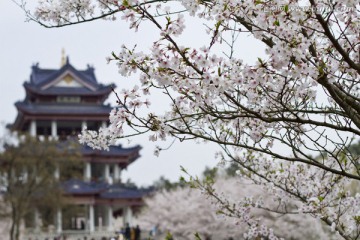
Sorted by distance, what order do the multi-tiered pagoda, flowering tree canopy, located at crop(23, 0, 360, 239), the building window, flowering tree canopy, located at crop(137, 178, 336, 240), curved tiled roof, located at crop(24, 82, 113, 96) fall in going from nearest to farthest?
1. flowering tree canopy, located at crop(23, 0, 360, 239)
2. flowering tree canopy, located at crop(137, 178, 336, 240)
3. the multi-tiered pagoda
4. curved tiled roof, located at crop(24, 82, 113, 96)
5. the building window

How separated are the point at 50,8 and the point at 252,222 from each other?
3.37 metres

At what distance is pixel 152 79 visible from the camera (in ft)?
14.5

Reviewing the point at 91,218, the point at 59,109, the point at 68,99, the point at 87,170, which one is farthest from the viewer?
the point at 68,99

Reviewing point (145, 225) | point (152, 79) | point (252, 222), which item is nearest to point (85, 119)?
point (145, 225)

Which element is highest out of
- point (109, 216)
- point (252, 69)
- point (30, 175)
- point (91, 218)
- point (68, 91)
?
point (68, 91)

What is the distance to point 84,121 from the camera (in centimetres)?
4447

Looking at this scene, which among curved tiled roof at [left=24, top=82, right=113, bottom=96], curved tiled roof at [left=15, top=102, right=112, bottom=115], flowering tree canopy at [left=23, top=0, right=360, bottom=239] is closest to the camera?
flowering tree canopy at [left=23, top=0, right=360, bottom=239]

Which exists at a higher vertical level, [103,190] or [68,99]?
[68,99]

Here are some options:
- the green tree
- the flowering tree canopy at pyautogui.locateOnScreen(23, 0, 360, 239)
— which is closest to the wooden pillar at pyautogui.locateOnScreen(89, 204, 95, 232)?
the green tree

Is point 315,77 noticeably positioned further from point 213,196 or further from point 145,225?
point 145,225

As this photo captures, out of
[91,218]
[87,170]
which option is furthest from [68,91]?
[91,218]

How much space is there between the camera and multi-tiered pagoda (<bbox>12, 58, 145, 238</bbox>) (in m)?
43.2

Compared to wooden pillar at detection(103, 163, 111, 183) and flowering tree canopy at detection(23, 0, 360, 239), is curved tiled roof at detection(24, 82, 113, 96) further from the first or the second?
flowering tree canopy at detection(23, 0, 360, 239)

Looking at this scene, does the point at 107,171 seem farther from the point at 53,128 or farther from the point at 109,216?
the point at 53,128
